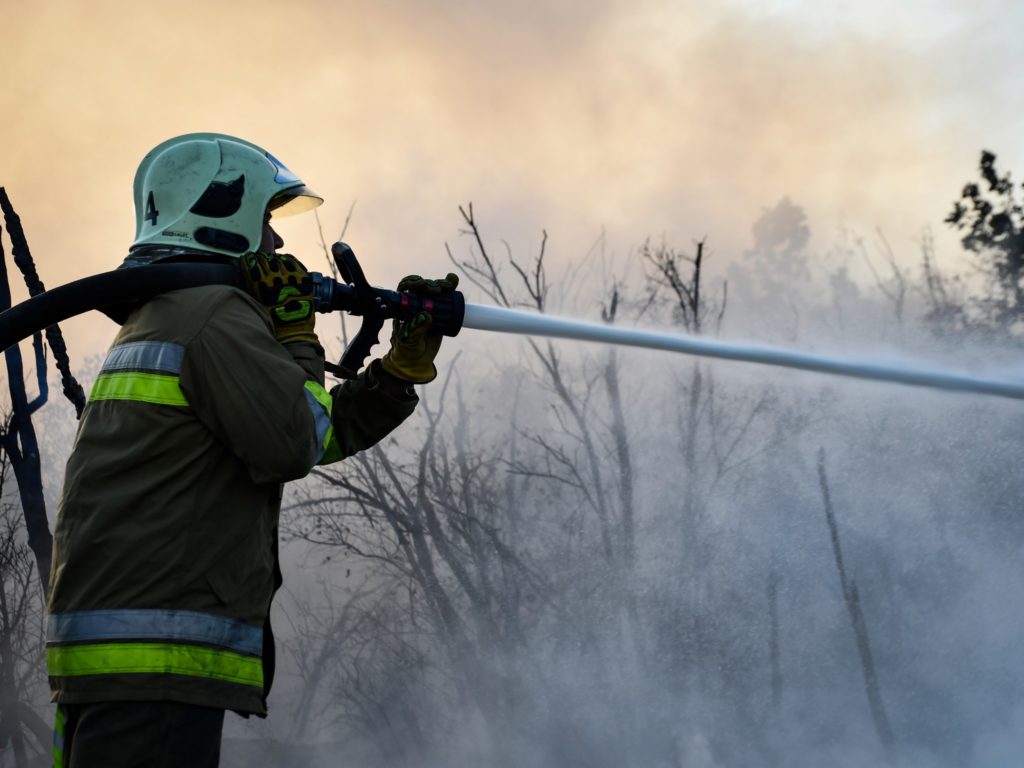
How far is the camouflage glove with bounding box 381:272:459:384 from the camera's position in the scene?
8.92ft

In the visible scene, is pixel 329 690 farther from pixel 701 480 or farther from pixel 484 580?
pixel 701 480

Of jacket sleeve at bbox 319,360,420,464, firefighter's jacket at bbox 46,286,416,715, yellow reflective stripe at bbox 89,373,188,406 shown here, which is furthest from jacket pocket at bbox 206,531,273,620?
jacket sleeve at bbox 319,360,420,464

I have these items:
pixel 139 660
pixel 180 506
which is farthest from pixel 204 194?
pixel 139 660

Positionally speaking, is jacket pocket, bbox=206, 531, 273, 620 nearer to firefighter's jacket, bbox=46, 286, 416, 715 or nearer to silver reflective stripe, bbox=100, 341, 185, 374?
firefighter's jacket, bbox=46, 286, 416, 715

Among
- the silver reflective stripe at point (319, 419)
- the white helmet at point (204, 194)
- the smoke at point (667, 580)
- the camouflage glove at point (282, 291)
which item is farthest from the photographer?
the smoke at point (667, 580)

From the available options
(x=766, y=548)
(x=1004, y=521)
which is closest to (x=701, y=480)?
(x=766, y=548)

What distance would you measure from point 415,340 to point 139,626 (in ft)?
3.56

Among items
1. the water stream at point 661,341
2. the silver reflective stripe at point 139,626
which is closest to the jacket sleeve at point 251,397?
the silver reflective stripe at point 139,626

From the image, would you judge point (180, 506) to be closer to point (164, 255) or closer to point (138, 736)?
point (138, 736)

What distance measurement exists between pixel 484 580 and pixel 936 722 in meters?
4.28

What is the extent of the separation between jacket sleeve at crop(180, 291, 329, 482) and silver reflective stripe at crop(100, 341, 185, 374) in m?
0.02

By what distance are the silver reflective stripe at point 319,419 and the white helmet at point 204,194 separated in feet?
1.81

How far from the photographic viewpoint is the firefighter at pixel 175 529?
1.93m

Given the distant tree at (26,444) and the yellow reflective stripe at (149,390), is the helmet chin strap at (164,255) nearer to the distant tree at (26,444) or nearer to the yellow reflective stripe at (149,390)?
the yellow reflective stripe at (149,390)
